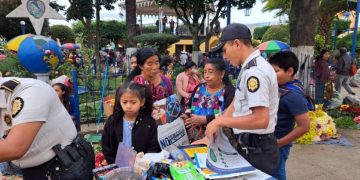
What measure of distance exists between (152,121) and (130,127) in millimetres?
177

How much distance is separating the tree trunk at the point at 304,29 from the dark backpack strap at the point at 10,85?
20.7 feet

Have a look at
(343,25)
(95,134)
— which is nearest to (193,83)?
(95,134)

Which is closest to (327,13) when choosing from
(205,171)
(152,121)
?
(152,121)

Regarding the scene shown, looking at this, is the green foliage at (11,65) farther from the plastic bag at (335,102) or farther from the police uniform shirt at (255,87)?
the plastic bag at (335,102)

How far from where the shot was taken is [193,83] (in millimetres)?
5559

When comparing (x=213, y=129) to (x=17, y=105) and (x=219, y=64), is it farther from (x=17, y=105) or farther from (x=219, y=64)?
(x=219, y=64)

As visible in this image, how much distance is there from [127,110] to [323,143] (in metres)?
4.70

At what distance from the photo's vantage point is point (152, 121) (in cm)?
242

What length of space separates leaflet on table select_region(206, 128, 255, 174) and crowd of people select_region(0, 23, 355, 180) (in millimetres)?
77

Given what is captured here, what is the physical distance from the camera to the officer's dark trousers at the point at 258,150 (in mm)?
2025

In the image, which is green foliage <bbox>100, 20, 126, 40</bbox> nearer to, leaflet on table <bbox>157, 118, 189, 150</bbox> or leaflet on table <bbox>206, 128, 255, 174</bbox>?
leaflet on table <bbox>157, 118, 189, 150</bbox>

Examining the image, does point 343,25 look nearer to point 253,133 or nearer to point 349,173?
point 349,173

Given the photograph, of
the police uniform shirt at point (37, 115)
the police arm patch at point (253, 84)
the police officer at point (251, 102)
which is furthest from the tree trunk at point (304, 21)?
the police uniform shirt at point (37, 115)

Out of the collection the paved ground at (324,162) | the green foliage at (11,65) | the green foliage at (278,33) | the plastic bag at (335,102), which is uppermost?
the green foliage at (278,33)
